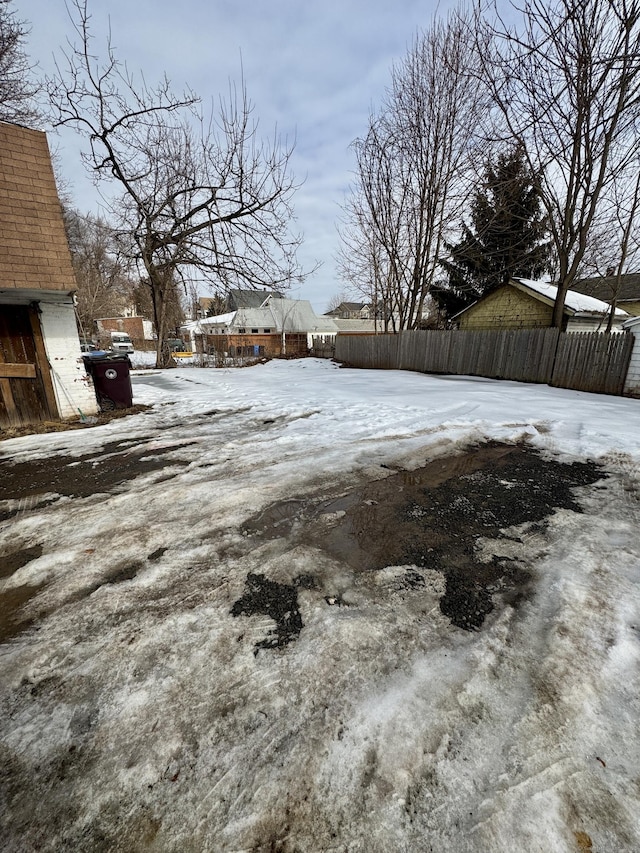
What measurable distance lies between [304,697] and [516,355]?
12.6 meters

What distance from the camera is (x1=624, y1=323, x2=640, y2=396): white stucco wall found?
834cm

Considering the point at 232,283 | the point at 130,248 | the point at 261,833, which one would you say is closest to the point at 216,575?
the point at 261,833

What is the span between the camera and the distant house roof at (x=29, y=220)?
17.2ft

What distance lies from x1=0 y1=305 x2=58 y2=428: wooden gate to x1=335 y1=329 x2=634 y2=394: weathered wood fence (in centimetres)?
1214

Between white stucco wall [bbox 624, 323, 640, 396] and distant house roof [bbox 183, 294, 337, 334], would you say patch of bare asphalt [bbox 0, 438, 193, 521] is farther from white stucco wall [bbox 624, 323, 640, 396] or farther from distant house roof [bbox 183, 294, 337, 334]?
distant house roof [bbox 183, 294, 337, 334]

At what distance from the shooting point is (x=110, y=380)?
7141mm

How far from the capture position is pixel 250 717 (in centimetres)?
141

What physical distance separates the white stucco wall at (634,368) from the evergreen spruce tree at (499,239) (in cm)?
477

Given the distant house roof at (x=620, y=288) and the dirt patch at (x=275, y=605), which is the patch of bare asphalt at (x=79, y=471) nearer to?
the dirt patch at (x=275, y=605)

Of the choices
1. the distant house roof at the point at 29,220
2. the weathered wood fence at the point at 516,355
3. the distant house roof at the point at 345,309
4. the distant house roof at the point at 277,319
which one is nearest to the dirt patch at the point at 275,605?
the distant house roof at the point at 29,220

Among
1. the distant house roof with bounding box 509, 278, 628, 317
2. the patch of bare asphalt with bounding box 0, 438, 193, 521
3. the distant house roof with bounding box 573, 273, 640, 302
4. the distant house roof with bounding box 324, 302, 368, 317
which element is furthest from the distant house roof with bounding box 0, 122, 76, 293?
the distant house roof with bounding box 324, 302, 368, 317

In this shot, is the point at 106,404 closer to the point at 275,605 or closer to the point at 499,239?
the point at 275,605

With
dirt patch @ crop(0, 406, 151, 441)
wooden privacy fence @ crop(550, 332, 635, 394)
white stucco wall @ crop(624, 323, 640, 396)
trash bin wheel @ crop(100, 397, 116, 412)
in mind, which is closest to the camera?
dirt patch @ crop(0, 406, 151, 441)

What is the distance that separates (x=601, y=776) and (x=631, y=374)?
10.1 metres
